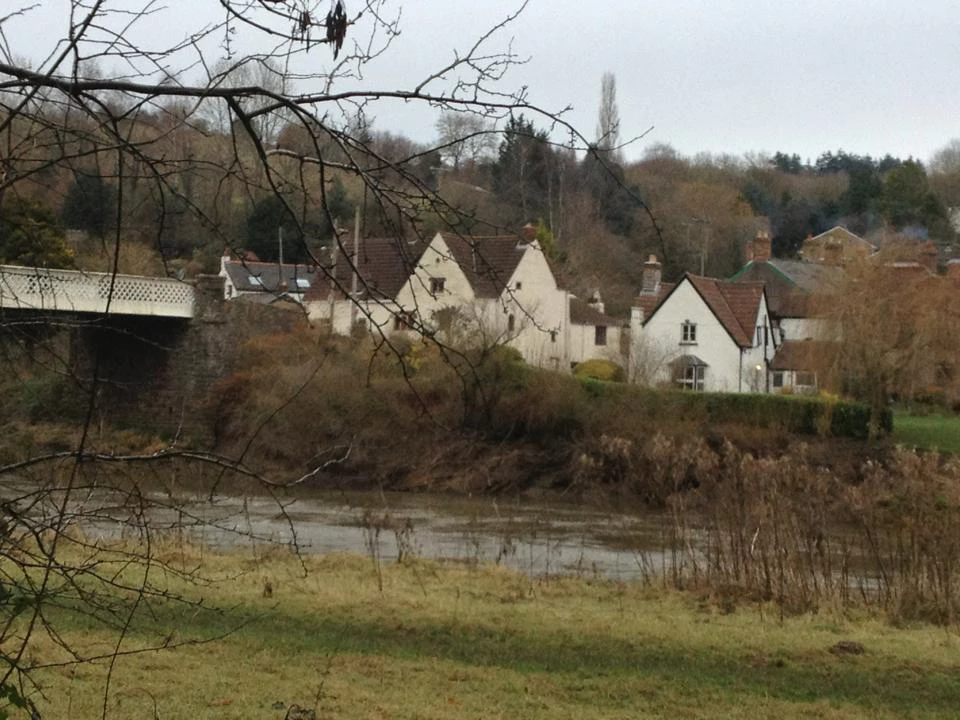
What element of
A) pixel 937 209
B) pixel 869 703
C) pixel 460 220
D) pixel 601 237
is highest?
pixel 937 209

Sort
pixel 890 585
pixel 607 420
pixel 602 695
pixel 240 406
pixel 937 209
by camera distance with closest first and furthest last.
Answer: pixel 602 695, pixel 890 585, pixel 607 420, pixel 240 406, pixel 937 209

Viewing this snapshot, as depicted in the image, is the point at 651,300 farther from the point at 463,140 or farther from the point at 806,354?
the point at 463,140

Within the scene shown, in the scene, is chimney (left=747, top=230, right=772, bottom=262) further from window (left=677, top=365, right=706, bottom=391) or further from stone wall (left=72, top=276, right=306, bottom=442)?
stone wall (left=72, top=276, right=306, bottom=442)

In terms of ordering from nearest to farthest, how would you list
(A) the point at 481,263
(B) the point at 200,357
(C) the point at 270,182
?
(C) the point at 270,182 < (A) the point at 481,263 < (B) the point at 200,357

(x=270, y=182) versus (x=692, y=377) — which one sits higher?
(x=692, y=377)

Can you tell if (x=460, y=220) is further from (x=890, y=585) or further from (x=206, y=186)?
(x=890, y=585)

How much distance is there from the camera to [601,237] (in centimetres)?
3838

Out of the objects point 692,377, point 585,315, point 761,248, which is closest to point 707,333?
point 692,377

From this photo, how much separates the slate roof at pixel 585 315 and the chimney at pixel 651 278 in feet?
7.81

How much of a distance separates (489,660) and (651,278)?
42941 mm

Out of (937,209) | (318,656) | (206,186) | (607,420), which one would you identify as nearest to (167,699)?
(318,656)

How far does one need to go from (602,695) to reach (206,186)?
4.74m

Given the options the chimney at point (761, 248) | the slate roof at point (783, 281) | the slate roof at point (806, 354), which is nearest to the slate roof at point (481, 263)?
the slate roof at point (806, 354)

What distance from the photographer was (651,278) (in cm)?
5219
